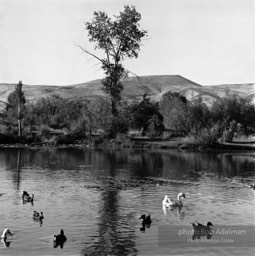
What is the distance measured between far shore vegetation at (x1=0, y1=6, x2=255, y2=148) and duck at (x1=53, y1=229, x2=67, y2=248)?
231ft

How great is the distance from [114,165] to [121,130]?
37.6 meters

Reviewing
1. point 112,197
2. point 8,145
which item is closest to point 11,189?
point 112,197

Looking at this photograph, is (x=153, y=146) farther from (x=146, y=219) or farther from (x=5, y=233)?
(x=5, y=233)

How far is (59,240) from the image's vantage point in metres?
26.9

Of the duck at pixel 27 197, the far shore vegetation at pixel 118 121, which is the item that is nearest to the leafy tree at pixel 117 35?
the far shore vegetation at pixel 118 121

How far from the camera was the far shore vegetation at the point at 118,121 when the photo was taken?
96.4 metres

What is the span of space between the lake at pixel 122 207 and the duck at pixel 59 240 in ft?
0.83

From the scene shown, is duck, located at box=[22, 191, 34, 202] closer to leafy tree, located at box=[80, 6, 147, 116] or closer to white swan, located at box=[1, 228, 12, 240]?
white swan, located at box=[1, 228, 12, 240]

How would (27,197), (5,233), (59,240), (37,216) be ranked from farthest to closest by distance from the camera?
(27,197) → (37,216) → (5,233) → (59,240)

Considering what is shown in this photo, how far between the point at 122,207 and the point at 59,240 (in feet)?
33.8

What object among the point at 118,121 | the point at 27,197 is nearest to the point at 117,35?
the point at 118,121

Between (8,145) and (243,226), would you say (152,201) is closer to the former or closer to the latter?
(243,226)

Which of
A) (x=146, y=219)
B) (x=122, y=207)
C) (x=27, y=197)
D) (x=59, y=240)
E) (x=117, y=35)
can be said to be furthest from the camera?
(x=117, y=35)

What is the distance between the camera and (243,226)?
102 feet
